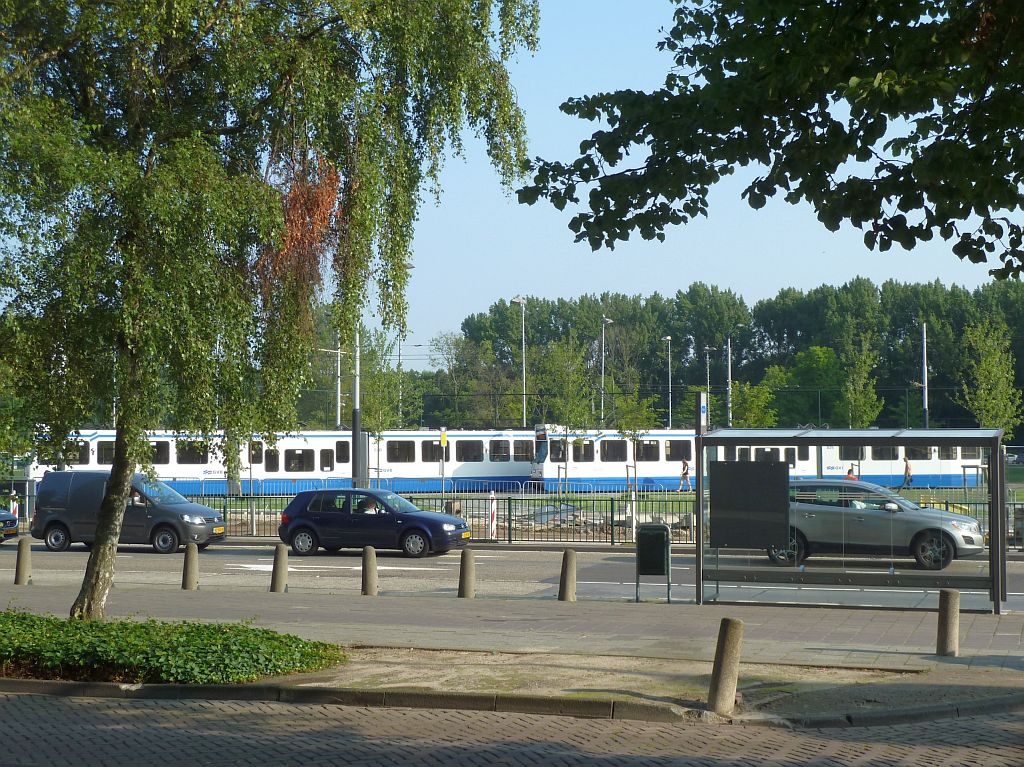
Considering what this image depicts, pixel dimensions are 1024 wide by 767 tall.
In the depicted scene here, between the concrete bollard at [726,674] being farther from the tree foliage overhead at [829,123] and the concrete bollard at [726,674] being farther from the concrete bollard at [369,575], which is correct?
the concrete bollard at [369,575]

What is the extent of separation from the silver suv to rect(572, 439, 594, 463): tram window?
3596cm

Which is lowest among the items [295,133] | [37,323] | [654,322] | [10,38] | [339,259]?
[37,323]

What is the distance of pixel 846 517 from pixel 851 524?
0.15 m

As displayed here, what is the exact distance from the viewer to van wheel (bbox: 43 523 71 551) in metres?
28.3

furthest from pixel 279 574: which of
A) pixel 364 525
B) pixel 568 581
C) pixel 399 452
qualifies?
pixel 399 452

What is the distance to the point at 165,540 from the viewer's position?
90.6ft

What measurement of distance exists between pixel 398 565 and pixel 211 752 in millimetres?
15786

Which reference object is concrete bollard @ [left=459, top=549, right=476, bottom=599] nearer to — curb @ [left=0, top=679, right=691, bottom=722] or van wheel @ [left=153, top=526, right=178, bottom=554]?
curb @ [left=0, top=679, right=691, bottom=722]

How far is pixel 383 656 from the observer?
1195 centimetres

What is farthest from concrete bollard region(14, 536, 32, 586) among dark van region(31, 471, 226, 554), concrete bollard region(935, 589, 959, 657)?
concrete bollard region(935, 589, 959, 657)

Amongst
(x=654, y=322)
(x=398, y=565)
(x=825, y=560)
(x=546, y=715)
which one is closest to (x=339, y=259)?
(x=546, y=715)

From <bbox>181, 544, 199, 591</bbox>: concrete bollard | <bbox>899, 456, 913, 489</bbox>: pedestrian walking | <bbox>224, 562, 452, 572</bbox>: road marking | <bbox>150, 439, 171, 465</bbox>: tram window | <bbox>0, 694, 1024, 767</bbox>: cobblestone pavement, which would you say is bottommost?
<bbox>224, 562, 452, 572</bbox>: road marking

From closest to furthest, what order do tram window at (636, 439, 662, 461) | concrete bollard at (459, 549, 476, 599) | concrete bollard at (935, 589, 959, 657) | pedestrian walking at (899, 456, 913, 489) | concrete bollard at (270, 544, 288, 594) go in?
concrete bollard at (935, 589, 959, 657) < pedestrian walking at (899, 456, 913, 489) < concrete bollard at (459, 549, 476, 599) < concrete bollard at (270, 544, 288, 594) < tram window at (636, 439, 662, 461)

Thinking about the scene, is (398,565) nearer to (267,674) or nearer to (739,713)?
(267,674)
